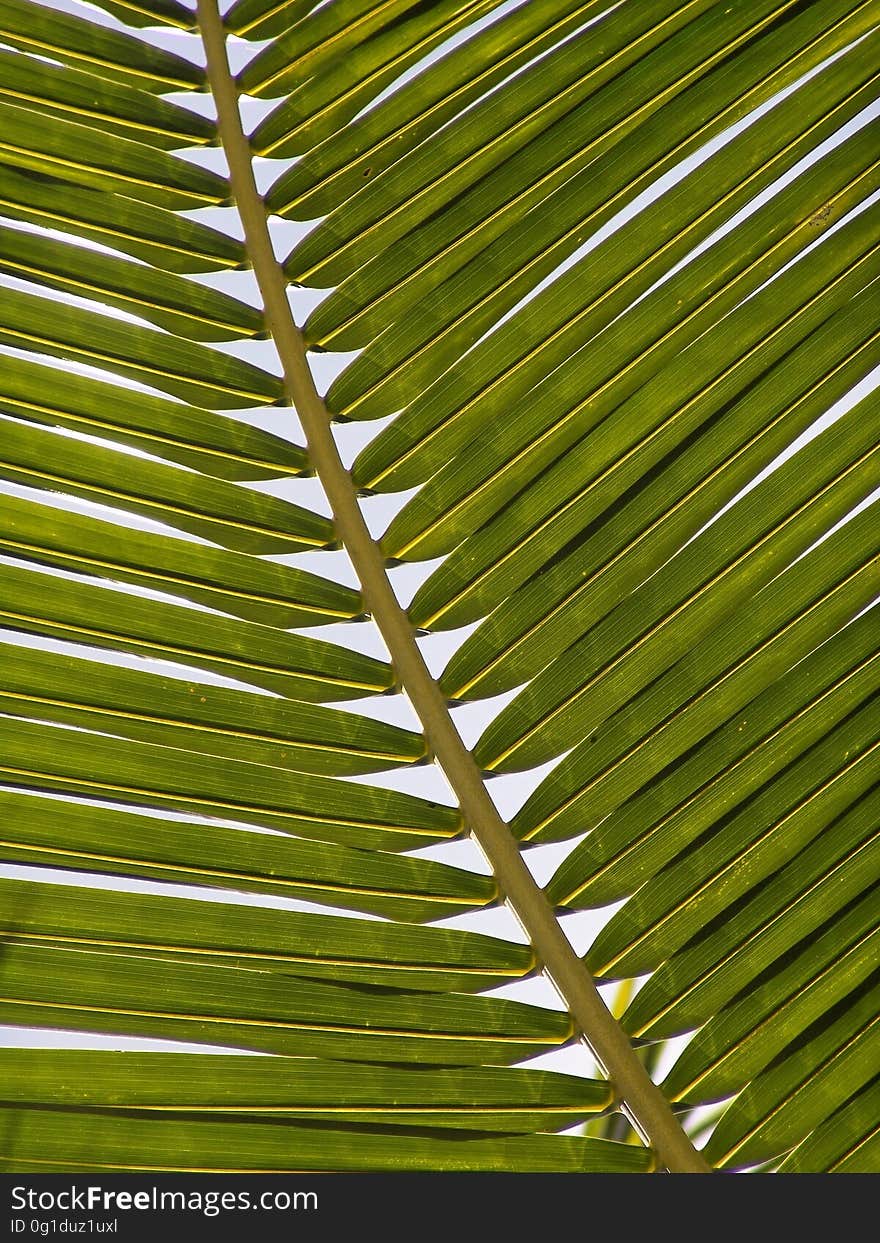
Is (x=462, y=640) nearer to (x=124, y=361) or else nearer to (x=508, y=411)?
(x=508, y=411)

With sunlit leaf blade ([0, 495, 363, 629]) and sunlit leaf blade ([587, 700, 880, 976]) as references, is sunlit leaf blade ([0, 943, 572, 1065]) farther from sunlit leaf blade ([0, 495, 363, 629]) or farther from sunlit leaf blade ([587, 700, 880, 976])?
sunlit leaf blade ([0, 495, 363, 629])

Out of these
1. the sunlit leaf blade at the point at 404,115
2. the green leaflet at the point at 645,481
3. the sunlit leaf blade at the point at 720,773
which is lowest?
the sunlit leaf blade at the point at 720,773

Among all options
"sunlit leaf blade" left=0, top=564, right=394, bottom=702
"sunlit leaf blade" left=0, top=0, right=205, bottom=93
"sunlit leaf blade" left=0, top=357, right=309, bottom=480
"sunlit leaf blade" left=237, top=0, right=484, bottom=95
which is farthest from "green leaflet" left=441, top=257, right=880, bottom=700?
"sunlit leaf blade" left=0, top=0, right=205, bottom=93

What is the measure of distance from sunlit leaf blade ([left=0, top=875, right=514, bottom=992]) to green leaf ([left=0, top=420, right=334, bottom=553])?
12.1 inches

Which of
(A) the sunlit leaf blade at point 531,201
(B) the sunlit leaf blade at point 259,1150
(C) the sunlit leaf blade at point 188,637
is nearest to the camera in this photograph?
(B) the sunlit leaf blade at point 259,1150

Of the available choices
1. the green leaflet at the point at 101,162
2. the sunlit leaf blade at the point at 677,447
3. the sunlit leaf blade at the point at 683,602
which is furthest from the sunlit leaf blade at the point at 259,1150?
the green leaflet at the point at 101,162

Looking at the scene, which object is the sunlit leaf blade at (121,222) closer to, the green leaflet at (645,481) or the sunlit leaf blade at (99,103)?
the sunlit leaf blade at (99,103)

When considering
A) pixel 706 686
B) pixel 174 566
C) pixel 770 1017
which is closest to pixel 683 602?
pixel 706 686

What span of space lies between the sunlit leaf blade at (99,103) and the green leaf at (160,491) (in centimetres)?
28

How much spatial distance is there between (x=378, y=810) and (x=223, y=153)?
0.73m

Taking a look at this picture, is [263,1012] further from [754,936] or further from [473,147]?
[473,147]

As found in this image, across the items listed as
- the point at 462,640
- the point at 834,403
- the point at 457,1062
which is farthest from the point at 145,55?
the point at 457,1062

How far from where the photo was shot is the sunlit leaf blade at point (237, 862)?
907 mm

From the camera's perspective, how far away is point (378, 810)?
3.26 ft
